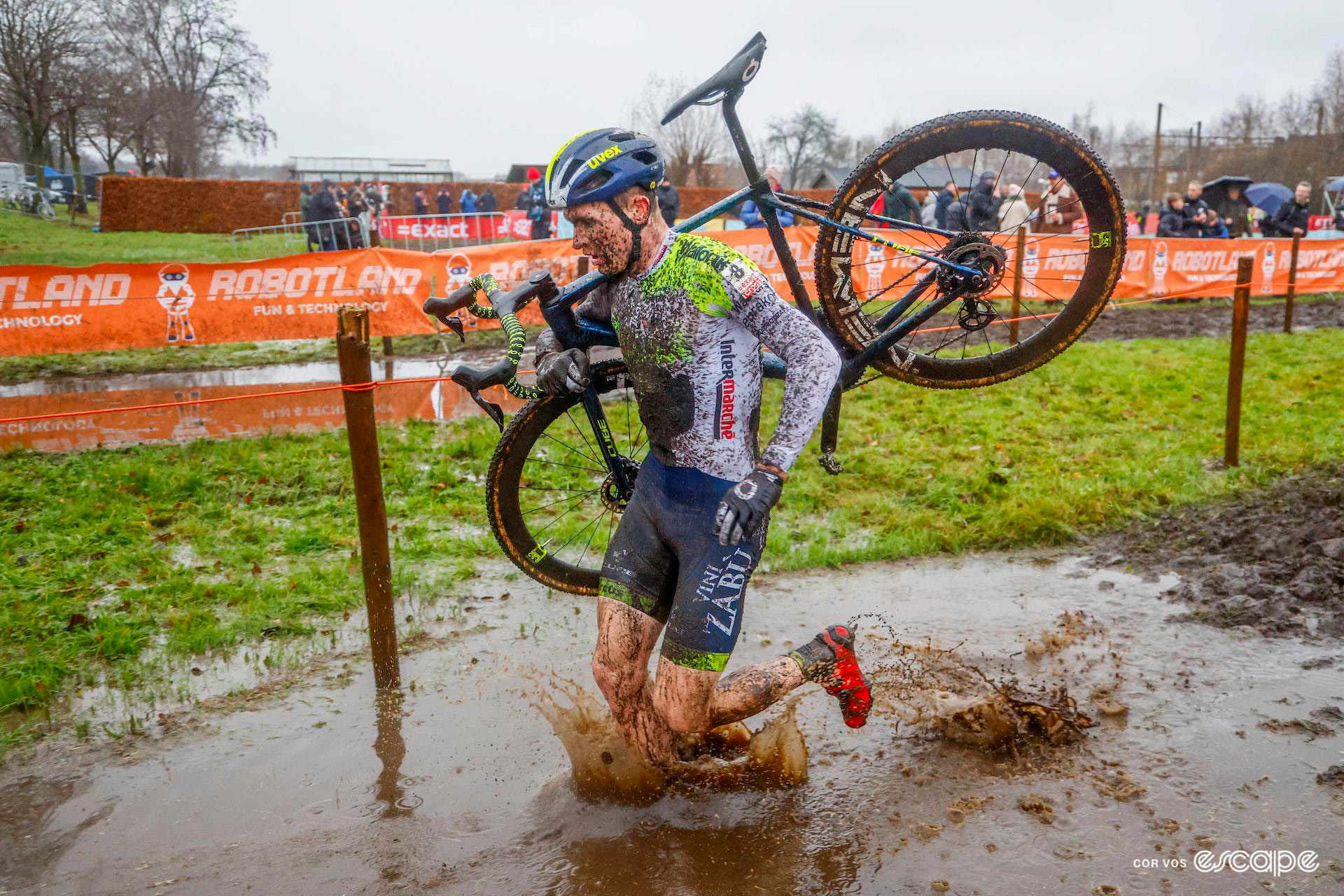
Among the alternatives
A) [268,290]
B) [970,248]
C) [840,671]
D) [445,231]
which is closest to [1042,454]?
[970,248]

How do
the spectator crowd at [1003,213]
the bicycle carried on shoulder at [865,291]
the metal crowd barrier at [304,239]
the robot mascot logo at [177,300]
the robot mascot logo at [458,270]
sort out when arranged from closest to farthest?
the bicycle carried on shoulder at [865,291] → the robot mascot logo at [177,300] → the robot mascot logo at [458,270] → the spectator crowd at [1003,213] → the metal crowd barrier at [304,239]

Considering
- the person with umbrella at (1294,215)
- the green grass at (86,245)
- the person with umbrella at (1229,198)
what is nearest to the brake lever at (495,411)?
the green grass at (86,245)

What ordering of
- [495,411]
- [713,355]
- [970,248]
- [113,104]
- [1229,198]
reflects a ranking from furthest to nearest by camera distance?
[113,104]
[1229,198]
[495,411]
[970,248]
[713,355]

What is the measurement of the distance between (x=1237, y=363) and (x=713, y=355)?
245 inches

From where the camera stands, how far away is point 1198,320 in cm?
1525

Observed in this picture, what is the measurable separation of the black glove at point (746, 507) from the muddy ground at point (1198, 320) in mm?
11625

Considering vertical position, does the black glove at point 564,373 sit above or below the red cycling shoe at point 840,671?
above

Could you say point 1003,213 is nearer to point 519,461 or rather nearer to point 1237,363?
point 1237,363

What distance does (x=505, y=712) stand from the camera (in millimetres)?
4699

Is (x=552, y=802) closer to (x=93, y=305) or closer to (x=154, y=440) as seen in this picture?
(x=154, y=440)

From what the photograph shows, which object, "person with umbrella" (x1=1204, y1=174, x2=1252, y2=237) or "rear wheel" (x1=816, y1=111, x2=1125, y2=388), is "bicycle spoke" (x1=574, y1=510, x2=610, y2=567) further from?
"person with umbrella" (x1=1204, y1=174, x2=1252, y2=237)

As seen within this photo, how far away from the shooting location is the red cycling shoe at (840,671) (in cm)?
383

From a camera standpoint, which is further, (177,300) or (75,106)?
(75,106)

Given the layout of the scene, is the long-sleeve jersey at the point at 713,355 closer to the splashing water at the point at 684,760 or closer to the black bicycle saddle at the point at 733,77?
the black bicycle saddle at the point at 733,77
